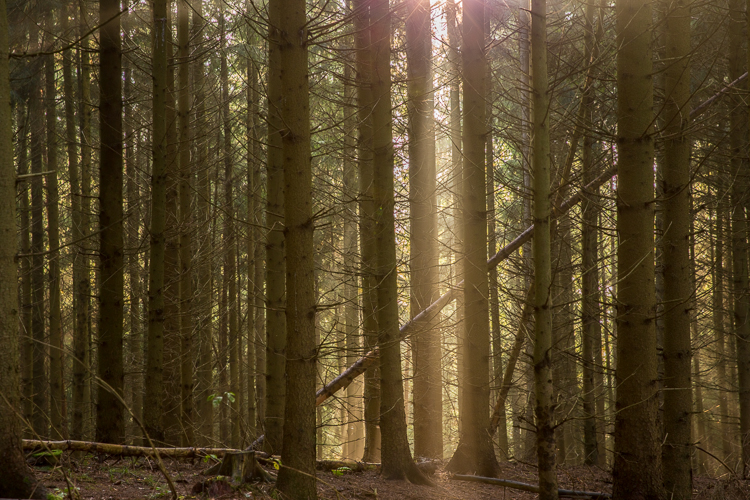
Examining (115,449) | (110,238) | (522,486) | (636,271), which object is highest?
(110,238)

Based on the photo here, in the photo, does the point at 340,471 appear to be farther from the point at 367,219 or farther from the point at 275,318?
the point at 367,219

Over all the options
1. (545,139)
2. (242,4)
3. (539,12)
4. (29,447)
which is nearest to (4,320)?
(29,447)

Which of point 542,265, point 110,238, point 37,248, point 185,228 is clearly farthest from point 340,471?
point 37,248

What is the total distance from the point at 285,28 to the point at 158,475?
4.54 metres

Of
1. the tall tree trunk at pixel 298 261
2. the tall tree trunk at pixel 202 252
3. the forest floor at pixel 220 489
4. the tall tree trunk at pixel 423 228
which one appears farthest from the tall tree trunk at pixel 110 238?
the tall tree trunk at pixel 423 228

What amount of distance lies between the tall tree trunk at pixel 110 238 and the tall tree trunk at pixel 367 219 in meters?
3.23

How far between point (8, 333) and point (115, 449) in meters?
2.18

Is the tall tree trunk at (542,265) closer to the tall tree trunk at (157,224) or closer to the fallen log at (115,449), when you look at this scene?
the fallen log at (115,449)

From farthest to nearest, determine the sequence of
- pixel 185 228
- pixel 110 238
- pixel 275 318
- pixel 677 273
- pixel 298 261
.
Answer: pixel 185 228
pixel 275 318
pixel 110 238
pixel 677 273
pixel 298 261

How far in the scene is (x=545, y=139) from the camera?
483cm

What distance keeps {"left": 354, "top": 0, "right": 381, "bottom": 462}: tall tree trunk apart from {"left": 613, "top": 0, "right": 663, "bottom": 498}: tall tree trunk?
263 cm

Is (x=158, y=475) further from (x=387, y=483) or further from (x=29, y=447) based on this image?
(x=387, y=483)

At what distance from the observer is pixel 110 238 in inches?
273

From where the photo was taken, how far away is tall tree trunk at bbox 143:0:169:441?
7621 millimetres
